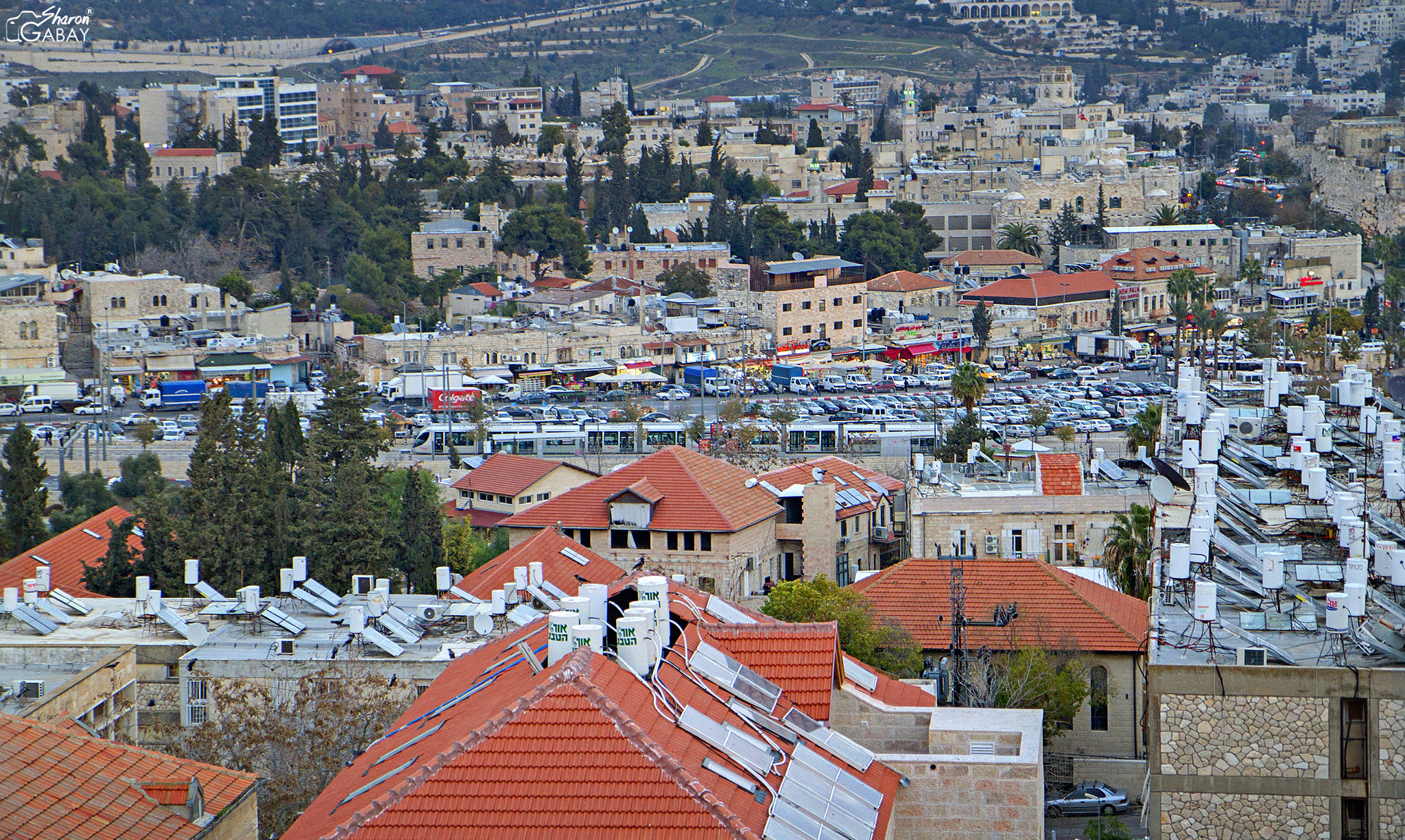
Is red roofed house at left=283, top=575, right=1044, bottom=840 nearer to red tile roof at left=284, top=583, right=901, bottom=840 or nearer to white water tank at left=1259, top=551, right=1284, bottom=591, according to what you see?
red tile roof at left=284, top=583, right=901, bottom=840

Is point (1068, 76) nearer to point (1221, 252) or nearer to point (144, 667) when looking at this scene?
point (1221, 252)

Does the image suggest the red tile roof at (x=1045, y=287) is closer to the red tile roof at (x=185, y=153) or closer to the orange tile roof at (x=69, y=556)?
the red tile roof at (x=185, y=153)

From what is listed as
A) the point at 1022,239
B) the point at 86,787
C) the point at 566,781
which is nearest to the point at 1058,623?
the point at 566,781

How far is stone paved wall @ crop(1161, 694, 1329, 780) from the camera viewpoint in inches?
727

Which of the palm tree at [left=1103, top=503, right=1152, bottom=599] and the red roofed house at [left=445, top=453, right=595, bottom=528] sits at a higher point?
the palm tree at [left=1103, top=503, right=1152, bottom=599]

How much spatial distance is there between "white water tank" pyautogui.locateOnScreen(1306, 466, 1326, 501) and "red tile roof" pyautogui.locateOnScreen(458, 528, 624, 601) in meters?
13.1

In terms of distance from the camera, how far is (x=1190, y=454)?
26656 mm

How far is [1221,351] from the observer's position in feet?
305

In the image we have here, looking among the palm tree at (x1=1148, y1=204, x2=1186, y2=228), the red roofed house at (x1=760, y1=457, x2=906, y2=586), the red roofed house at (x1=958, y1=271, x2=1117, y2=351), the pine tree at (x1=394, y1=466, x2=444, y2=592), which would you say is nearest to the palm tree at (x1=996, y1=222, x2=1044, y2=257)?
the palm tree at (x1=1148, y1=204, x2=1186, y2=228)

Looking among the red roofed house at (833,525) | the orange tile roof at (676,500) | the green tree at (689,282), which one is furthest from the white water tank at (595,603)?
the green tree at (689,282)

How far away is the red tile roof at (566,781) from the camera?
15.5 metres

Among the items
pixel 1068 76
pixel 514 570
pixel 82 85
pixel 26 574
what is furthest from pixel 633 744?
pixel 1068 76

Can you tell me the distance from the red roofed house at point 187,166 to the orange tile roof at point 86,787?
377 ft

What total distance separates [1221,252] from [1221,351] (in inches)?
1119
